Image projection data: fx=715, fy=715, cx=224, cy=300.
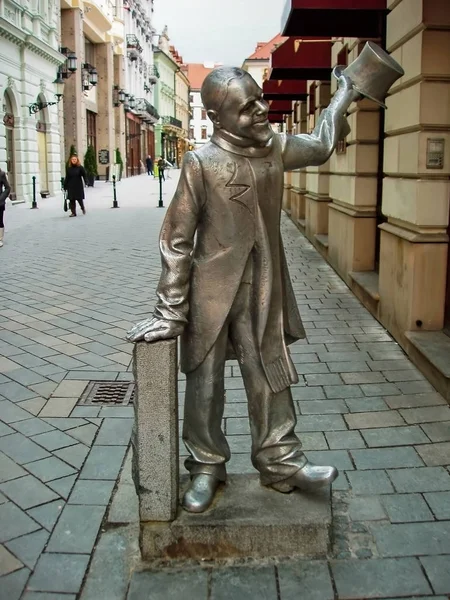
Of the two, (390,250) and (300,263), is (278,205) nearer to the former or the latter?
(390,250)

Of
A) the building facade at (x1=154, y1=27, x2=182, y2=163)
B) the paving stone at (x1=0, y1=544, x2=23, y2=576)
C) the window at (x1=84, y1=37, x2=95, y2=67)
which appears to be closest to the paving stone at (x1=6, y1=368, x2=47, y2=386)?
the paving stone at (x1=0, y1=544, x2=23, y2=576)

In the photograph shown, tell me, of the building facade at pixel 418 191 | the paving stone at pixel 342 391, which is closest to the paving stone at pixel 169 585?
the paving stone at pixel 342 391

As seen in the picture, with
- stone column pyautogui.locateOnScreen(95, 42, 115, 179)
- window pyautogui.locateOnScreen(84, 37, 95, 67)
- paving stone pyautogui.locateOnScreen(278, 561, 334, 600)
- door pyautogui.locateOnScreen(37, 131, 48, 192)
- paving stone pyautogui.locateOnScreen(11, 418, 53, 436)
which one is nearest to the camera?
paving stone pyautogui.locateOnScreen(278, 561, 334, 600)

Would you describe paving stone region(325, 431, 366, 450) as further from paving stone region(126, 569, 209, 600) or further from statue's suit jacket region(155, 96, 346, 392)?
paving stone region(126, 569, 209, 600)

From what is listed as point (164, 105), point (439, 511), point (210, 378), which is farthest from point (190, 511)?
point (164, 105)

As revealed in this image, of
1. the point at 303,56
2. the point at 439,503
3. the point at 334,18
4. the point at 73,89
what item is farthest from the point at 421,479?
the point at 73,89

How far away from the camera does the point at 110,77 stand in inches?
1745

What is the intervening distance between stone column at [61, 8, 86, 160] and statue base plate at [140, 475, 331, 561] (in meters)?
33.8

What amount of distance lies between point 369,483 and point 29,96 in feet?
80.7

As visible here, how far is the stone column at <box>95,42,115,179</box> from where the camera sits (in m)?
43.6

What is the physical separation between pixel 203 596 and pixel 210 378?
880mm

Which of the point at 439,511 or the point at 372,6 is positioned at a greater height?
the point at 372,6

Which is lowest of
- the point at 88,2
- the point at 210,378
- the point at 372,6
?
the point at 210,378

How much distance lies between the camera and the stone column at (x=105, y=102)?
1718 inches
